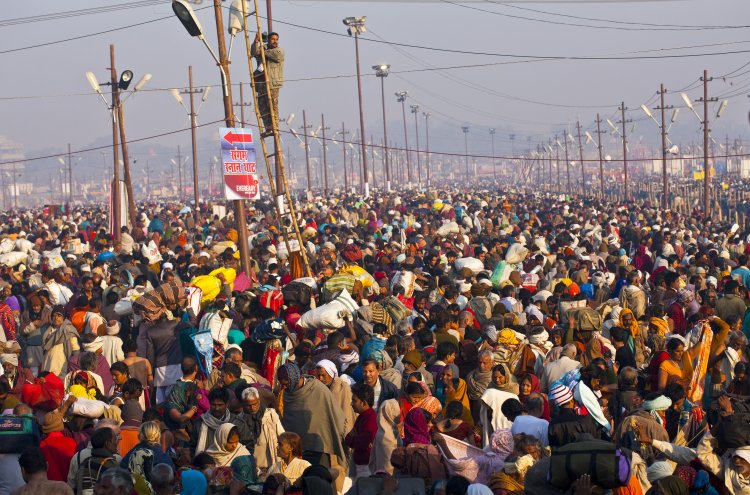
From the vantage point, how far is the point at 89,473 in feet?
25.8

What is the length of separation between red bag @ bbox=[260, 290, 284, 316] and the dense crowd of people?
1.0 inches

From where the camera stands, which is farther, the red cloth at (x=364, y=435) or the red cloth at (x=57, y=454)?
the red cloth at (x=364, y=435)

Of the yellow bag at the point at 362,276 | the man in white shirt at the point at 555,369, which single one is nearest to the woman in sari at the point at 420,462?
the man in white shirt at the point at 555,369

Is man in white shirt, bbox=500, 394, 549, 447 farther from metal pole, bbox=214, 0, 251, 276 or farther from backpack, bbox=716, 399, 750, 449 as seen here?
metal pole, bbox=214, 0, 251, 276

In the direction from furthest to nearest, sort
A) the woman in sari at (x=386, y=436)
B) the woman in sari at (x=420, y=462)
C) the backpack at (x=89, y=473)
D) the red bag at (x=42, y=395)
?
the red bag at (x=42, y=395) < the woman in sari at (x=386, y=436) < the backpack at (x=89, y=473) < the woman in sari at (x=420, y=462)

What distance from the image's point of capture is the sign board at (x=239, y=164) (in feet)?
60.5

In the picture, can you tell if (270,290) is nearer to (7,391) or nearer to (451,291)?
(451,291)

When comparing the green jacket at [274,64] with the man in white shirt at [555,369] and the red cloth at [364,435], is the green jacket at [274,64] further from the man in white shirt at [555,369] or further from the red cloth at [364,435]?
the red cloth at [364,435]

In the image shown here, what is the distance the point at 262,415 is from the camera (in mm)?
8742

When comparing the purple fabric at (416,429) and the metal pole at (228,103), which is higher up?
the metal pole at (228,103)

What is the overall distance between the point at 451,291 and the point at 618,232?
13566mm

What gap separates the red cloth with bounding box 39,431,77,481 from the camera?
8.60 metres

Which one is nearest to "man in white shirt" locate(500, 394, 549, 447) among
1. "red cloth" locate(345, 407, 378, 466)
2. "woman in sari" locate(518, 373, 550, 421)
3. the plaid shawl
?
"woman in sari" locate(518, 373, 550, 421)

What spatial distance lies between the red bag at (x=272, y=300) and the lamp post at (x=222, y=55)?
5.62 metres
